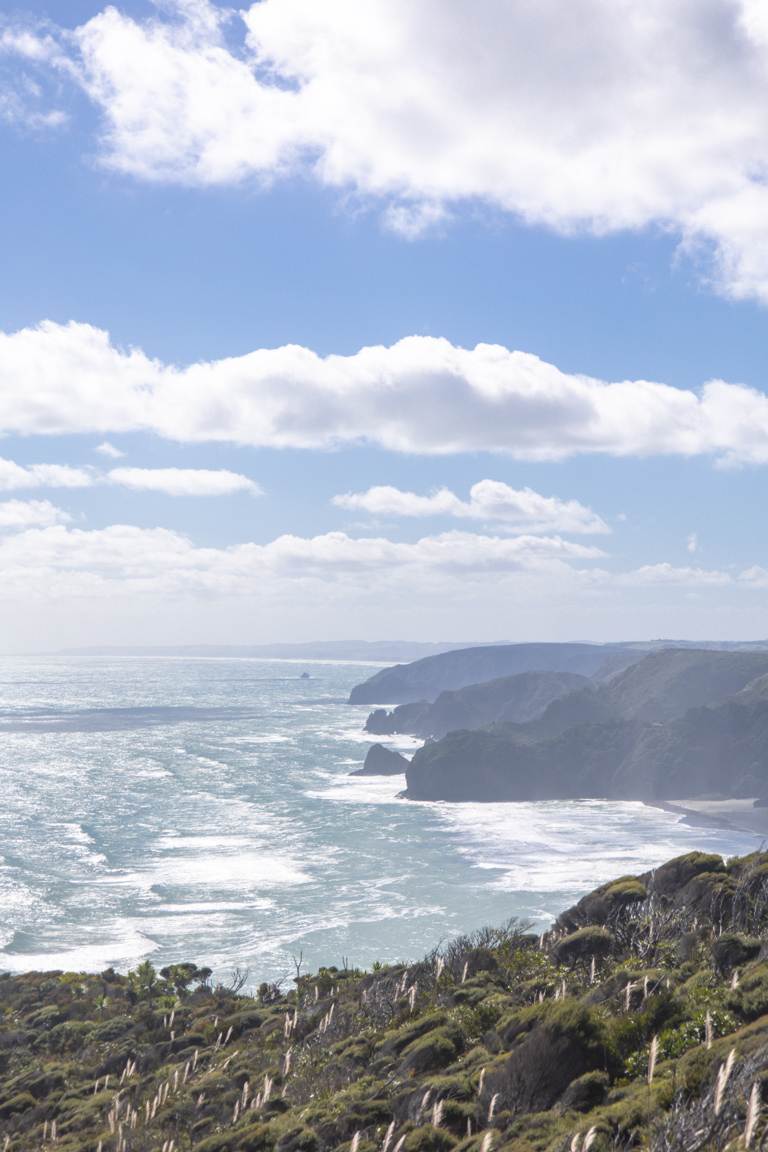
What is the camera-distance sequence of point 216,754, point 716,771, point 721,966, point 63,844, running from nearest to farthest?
1. point 721,966
2. point 63,844
3. point 716,771
4. point 216,754

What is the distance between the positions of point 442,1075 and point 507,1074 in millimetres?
2567

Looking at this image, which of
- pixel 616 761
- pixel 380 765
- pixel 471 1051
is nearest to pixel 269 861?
pixel 380 765

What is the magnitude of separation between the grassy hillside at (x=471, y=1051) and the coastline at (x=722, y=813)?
9973 centimetres

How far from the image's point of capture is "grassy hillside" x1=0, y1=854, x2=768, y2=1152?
1681 centimetres

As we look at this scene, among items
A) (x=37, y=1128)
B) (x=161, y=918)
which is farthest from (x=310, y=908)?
(x=37, y=1128)

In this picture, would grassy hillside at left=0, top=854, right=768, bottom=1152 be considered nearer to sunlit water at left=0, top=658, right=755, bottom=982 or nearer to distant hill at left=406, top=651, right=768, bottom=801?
sunlit water at left=0, top=658, right=755, bottom=982

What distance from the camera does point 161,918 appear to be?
262 feet

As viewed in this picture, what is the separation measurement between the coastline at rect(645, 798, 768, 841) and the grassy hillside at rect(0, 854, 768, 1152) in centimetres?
9973

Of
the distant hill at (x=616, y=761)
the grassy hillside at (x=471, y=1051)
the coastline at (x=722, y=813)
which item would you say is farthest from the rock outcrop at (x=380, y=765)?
the grassy hillside at (x=471, y=1051)

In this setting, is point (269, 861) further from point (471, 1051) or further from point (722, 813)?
point (471, 1051)

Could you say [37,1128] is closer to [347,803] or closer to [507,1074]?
[507,1074]

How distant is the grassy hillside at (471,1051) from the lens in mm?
16812

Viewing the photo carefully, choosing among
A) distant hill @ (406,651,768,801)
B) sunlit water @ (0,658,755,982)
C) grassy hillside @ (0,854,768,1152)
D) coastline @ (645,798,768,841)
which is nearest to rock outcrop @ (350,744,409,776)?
sunlit water @ (0,658,755,982)

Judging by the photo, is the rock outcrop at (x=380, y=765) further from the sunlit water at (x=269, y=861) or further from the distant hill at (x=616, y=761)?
the distant hill at (x=616, y=761)
